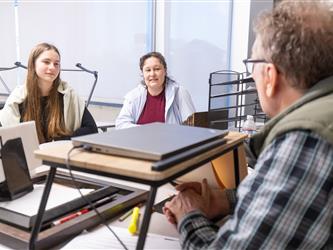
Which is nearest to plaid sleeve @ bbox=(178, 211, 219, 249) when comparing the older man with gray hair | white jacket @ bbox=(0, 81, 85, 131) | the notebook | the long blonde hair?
the older man with gray hair

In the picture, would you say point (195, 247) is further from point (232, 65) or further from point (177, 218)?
point (232, 65)

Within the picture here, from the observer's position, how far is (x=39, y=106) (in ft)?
7.50

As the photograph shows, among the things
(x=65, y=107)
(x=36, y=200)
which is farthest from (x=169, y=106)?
(x=36, y=200)

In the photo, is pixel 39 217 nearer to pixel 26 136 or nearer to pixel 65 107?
pixel 26 136

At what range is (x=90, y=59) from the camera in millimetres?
3838

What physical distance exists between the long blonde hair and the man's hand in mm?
1429

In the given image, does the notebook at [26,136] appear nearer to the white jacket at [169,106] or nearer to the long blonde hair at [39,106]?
the long blonde hair at [39,106]

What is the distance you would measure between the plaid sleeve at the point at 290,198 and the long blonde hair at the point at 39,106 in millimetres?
1747

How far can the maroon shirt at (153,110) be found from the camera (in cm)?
276

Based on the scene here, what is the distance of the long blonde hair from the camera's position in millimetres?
2219

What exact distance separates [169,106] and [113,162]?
2.08 metres

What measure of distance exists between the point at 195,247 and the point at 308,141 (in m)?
0.32

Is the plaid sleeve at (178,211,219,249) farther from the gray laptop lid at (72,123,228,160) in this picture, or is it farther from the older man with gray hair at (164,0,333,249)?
the gray laptop lid at (72,123,228,160)

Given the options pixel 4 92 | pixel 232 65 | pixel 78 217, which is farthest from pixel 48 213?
pixel 4 92
